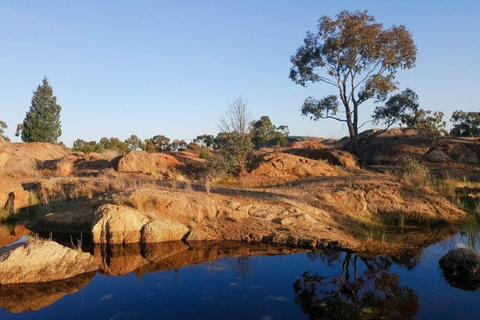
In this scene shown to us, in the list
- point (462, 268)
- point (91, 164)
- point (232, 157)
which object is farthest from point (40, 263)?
point (91, 164)

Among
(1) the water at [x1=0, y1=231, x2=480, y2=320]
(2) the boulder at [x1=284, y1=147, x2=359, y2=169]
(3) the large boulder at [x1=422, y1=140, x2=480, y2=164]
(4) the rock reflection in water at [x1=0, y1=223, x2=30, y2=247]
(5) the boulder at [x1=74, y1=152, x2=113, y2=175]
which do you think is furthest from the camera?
(3) the large boulder at [x1=422, y1=140, x2=480, y2=164]

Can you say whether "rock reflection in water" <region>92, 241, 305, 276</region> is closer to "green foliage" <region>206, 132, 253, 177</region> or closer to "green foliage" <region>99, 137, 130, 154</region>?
"green foliage" <region>206, 132, 253, 177</region>

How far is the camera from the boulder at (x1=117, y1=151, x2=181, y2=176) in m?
22.5

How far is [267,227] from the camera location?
1110 cm

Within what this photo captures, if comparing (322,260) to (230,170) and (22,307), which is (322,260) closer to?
(22,307)

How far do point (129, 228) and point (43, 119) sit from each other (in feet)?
122

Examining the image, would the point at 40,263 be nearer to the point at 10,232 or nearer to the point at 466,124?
the point at 10,232

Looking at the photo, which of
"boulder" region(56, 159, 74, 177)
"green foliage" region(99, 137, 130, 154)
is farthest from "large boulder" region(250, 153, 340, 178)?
"green foliage" region(99, 137, 130, 154)

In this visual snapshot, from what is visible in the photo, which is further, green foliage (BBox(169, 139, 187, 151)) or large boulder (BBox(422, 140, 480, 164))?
green foliage (BBox(169, 139, 187, 151))

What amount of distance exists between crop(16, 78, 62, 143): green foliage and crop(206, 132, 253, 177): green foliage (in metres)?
25.7

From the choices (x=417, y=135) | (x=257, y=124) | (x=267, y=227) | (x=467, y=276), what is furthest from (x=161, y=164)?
(x=257, y=124)

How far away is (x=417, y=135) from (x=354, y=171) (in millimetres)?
15490

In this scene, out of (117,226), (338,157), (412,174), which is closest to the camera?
(117,226)

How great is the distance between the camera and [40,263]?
7914 mm
